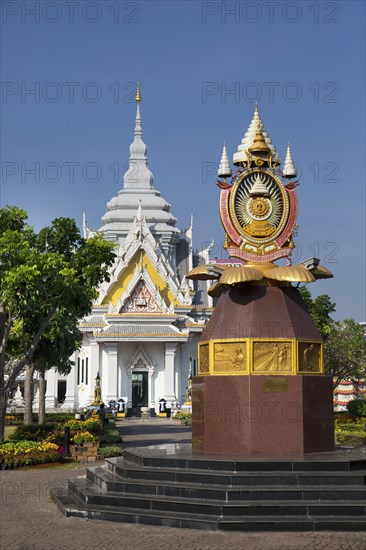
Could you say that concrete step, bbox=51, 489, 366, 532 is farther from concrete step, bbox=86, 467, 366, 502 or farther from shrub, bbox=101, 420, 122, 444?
shrub, bbox=101, 420, 122, 444

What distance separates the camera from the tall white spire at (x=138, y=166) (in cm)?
6219

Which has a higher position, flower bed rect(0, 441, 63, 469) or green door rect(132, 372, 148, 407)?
green door rect(132, 372, 148, 407)

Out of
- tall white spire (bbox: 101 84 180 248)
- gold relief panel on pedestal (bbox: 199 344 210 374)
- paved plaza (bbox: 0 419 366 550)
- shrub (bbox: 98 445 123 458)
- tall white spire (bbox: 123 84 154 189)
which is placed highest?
tall white spire (bbox: 123 84 154 189)

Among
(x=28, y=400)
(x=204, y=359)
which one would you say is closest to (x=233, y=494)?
(x=204, y=359)

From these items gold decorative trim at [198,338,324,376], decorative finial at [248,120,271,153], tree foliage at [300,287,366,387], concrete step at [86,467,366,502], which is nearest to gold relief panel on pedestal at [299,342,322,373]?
gold decorative trim at [198,338,324,376]

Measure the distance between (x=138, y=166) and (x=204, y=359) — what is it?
4796 cm

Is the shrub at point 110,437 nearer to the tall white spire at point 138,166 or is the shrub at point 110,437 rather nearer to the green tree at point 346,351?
the green tree at point 346,351

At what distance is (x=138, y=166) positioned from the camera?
A: 6309 centimetres

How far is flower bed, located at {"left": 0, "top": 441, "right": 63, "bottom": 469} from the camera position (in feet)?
67.1

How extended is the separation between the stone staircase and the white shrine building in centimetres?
3702

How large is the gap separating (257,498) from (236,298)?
4.83m

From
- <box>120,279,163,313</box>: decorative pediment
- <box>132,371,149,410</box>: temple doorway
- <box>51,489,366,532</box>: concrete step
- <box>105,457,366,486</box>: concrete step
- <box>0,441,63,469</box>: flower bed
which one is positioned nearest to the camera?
<box>51,489,366,532</box>: concrete step

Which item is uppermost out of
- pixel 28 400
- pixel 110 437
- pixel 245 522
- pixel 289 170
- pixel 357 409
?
pixel 289 170

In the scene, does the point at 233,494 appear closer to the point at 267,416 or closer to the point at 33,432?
the point at 267,416
